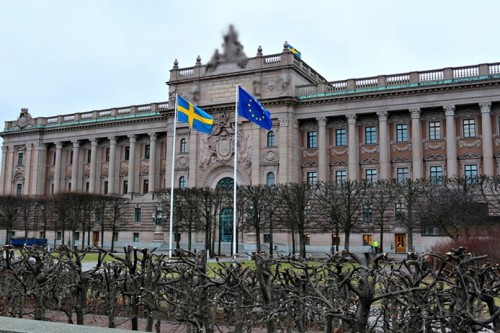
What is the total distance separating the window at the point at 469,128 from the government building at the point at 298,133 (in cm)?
12

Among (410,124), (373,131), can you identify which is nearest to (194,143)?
(373,131)

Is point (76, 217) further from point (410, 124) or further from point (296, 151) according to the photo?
point (410, 124)

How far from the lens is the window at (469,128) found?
65000mm

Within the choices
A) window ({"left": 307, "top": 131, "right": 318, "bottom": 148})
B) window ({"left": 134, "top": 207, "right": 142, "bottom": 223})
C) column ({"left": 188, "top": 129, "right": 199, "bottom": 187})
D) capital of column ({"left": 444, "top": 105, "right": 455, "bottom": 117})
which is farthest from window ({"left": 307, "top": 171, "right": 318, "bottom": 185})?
window ({"left": 134, "top": 207, "right": 142, "bottom": 223})

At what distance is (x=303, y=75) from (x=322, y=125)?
860cm

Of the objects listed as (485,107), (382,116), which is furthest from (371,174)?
(485,107)

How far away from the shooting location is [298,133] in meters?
73.8

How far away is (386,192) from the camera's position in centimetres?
5325

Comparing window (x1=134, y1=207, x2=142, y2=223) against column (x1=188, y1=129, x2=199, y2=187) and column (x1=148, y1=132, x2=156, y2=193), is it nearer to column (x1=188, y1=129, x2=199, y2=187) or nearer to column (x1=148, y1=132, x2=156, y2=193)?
column (x1=148, y1=132, x2=156, y2=193)

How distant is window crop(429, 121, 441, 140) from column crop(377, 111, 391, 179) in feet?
17.5

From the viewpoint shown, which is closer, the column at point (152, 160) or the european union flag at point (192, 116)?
the european union flag at point (192, 116)

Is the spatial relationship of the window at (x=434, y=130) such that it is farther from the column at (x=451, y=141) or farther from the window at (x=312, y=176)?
the window at (x=312, y=176)

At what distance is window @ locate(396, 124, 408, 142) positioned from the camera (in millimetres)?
68688

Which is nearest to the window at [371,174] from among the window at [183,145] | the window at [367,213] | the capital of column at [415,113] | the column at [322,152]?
the column at [322,152]
